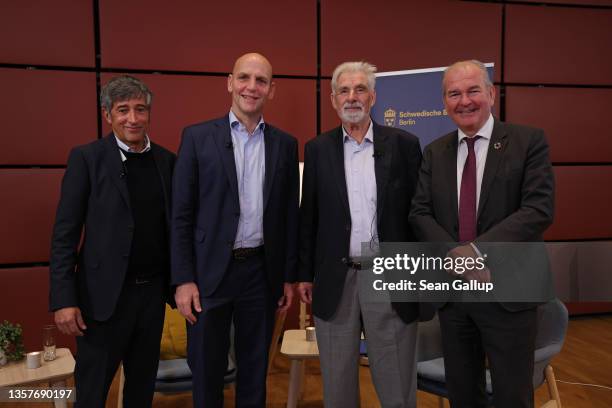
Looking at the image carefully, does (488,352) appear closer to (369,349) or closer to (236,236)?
(369,349)

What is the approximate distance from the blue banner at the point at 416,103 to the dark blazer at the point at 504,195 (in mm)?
1727

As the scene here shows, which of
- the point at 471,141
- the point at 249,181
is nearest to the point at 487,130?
the point at 471,141

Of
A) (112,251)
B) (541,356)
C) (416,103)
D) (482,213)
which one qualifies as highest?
(416,103)

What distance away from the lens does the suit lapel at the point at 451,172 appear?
A: 1.74 meters

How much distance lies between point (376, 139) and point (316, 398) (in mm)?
1816

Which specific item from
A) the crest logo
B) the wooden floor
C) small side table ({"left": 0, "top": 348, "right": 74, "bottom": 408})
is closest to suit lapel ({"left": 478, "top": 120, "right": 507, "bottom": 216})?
the wooden floor

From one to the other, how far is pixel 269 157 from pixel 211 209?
12.6 inches

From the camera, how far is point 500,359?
65.7 inches

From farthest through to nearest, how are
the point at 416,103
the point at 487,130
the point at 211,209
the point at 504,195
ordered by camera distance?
the point at 416,103 → the point at 211,209 → the point at 487,130 → the point at 504,195

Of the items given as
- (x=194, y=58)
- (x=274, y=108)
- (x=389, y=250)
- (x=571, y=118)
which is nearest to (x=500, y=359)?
(x=389, y=250)

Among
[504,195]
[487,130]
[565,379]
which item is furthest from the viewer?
[565,379]

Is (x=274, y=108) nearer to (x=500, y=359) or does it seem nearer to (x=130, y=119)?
(x=130, y=119)

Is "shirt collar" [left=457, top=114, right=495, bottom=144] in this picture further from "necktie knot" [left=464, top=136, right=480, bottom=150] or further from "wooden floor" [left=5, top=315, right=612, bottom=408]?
"wooden floor" [left=5, top=315, right=612, bottom=408]

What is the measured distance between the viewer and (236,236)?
A: 6.30 feet
